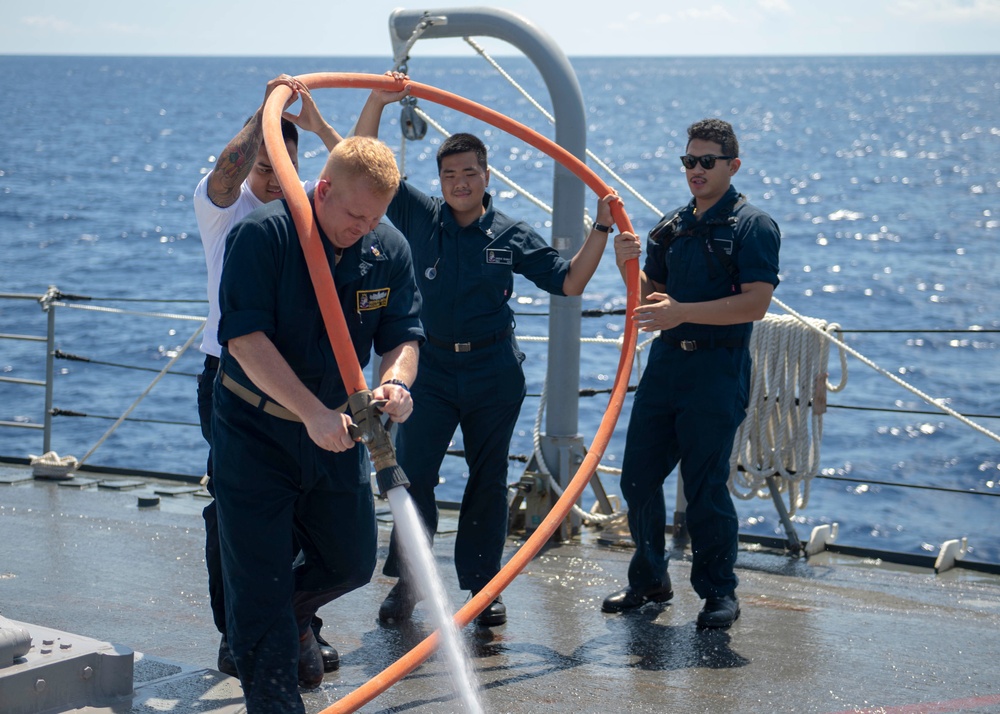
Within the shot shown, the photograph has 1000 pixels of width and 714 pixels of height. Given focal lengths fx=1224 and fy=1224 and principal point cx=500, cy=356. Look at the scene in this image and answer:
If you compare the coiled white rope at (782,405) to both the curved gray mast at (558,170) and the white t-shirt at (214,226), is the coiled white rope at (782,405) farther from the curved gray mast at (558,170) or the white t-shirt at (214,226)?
the white t-shirt at (214,226)

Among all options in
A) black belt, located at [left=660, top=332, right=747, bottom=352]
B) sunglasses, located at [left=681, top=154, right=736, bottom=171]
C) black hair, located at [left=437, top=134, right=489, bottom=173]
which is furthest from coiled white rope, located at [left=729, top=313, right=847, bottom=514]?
black hair, located at [left=437, top=134, right=489, bottom=173]

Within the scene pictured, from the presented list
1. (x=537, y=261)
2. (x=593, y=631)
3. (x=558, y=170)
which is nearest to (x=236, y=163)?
(x=537, y=261)

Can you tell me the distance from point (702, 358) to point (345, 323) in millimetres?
2124

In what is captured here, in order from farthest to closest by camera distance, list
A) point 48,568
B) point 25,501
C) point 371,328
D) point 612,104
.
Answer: point 612,104 < point 25,501 < point 48,568 < point 371,328

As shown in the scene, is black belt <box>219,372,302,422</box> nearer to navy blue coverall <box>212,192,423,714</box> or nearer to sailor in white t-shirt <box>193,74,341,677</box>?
navy blue coverall <box>212,192,423,714</box>

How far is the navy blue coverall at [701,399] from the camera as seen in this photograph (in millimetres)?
5137

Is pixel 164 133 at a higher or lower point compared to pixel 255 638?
higher

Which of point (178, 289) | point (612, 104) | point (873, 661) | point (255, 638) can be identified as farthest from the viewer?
point (612, 104)

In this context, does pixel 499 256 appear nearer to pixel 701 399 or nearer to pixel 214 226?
pixel 701 399

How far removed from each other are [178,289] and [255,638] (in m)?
23.4

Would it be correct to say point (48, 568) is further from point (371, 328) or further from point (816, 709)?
point (816, 709)

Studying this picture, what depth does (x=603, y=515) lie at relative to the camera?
6.82 m

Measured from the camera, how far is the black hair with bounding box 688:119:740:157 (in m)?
5.14

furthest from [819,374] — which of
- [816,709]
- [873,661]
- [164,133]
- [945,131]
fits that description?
[945,131]
